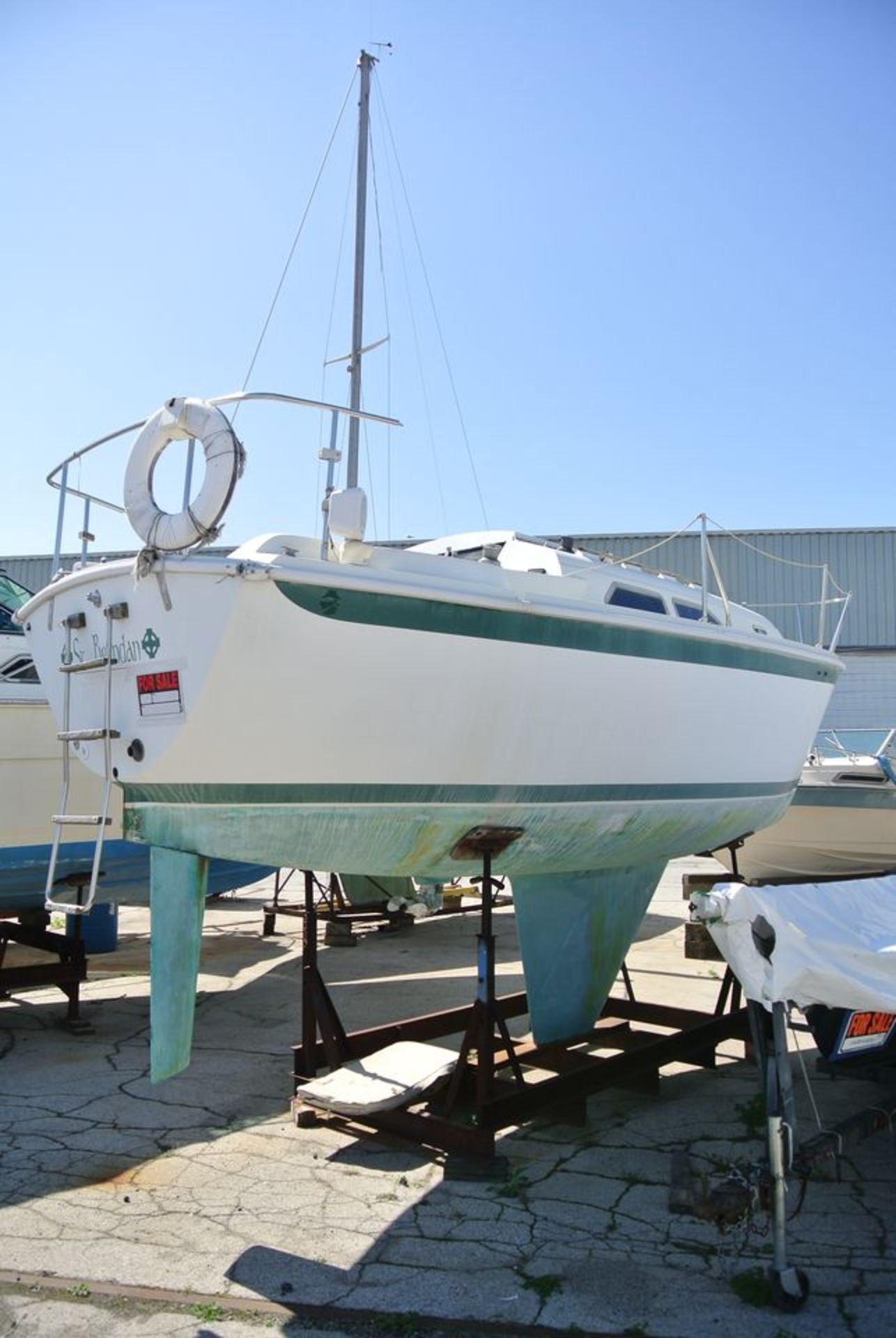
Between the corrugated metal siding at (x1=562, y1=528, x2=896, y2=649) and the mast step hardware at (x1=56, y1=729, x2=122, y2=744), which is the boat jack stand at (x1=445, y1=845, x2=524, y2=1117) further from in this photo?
the corrugated metal siding at (x1=562, y1=528, x2=896, y2=649)

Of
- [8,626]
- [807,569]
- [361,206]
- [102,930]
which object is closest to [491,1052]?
[102,930]

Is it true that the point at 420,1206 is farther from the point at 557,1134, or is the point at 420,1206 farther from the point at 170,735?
the point at 170,735

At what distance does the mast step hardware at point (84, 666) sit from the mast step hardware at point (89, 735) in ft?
0.84

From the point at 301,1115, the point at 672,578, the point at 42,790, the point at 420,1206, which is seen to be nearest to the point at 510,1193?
the point at 420,1206

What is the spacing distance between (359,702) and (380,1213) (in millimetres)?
1914

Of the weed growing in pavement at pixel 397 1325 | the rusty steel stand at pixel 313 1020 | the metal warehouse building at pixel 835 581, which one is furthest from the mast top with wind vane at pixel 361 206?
the metal warehouse building at pixel 835 581

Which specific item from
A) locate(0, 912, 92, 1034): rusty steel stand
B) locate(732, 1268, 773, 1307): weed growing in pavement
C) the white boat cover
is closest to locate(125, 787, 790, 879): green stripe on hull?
the white boat cover

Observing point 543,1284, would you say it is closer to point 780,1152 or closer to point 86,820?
point 780,1152

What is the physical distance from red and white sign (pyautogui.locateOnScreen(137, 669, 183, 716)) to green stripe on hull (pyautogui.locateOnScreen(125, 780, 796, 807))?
30cm

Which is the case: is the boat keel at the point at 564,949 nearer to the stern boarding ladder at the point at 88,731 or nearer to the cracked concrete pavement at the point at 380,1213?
the cracked concrete pavement at the point at 380,1213

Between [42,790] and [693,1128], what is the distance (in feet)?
15.3

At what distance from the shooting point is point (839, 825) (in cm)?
867

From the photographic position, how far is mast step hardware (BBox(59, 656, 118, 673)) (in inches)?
173

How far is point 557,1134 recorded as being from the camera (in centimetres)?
494
